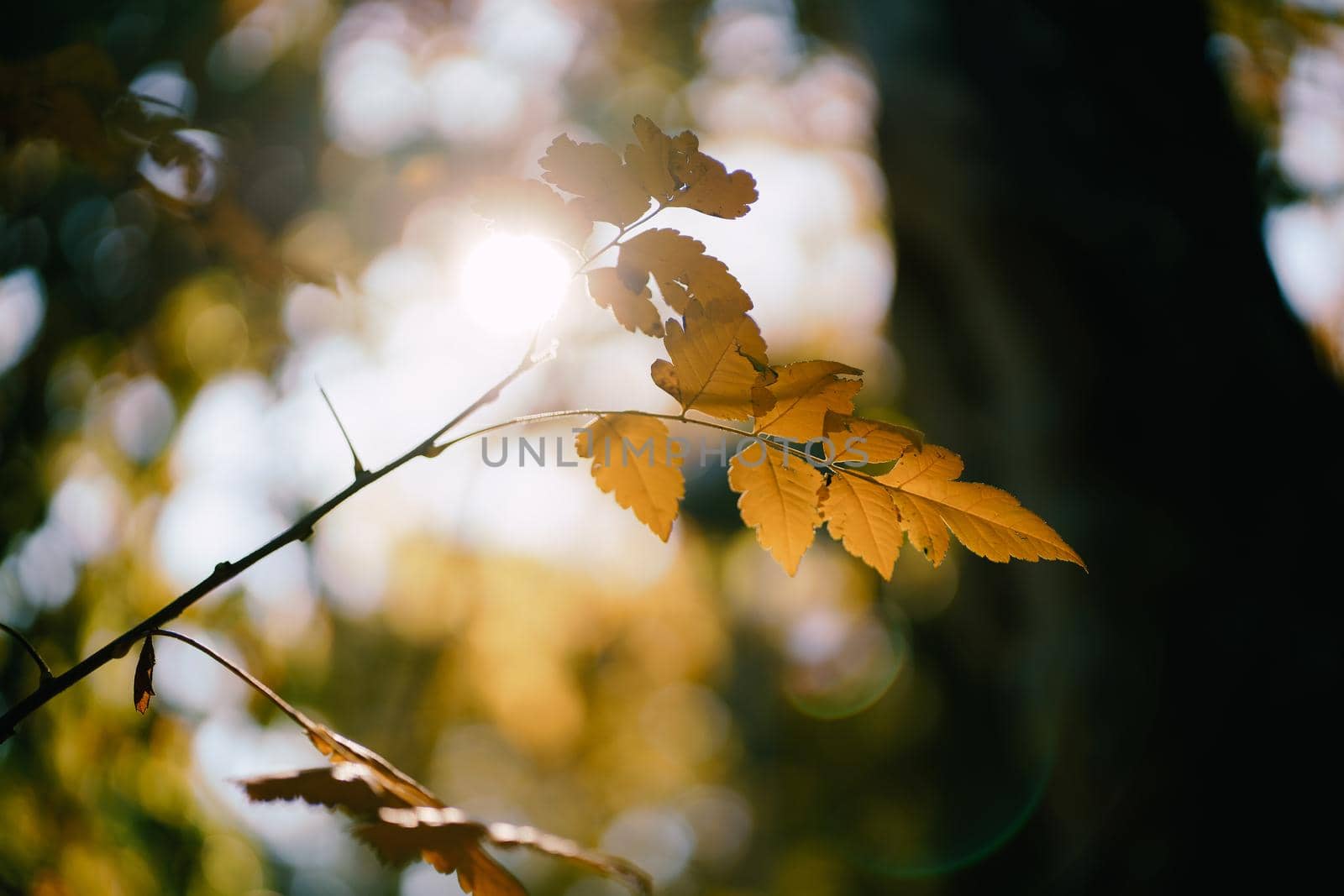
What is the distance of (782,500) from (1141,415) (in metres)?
1.64

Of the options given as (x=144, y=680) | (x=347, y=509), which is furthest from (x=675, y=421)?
(x=347, y=509)

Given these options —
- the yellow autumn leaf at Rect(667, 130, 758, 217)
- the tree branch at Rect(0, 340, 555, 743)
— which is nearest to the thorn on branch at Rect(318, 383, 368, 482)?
the tree branch at Rect(0, 340, 555, 743)

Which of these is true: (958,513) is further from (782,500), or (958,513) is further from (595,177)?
(595,177)

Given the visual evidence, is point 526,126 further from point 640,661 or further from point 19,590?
point 640,661

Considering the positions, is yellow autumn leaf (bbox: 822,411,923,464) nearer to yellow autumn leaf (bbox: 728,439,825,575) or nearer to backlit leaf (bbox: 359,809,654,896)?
yellow autumn leaf (bbox: 728,439,825,575)

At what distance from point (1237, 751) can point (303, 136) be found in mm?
4480

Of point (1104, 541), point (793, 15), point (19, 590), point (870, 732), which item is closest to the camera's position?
point (1104, 541)

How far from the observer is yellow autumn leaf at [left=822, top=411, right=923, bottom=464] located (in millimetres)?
682

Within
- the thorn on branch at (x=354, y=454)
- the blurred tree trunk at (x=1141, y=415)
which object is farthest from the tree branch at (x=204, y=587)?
the blurred tree trunk at (x=1141, y=415)

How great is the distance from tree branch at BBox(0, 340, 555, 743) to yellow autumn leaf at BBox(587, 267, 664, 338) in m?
0.09

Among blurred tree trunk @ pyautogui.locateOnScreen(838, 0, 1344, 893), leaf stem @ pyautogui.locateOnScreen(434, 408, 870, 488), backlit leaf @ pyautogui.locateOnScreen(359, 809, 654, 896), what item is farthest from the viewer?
blurred tree trunk @ pyautogui.locateOnScreen(838, 0, 1344, 893)

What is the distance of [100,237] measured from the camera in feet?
9.70

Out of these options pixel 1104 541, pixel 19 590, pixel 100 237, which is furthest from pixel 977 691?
pixel 100 237

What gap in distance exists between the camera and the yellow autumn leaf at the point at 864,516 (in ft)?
2.37
